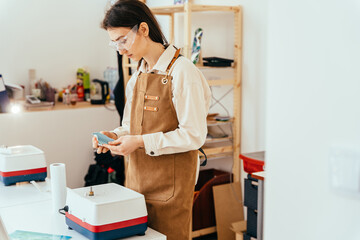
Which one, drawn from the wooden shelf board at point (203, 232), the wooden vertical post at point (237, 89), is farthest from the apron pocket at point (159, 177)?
the wooden vertical post at point (237, 89)

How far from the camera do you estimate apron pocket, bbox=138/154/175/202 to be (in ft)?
7.00

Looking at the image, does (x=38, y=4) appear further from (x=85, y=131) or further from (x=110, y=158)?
(x=110, y=158)

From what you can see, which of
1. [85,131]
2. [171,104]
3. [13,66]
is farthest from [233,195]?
[13,66]

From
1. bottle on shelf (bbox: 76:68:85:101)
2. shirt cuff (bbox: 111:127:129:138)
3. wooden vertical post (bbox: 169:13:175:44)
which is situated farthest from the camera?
bottle on shelf (bbox: 76:68:85:101)

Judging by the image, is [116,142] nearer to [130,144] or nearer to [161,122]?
[130,144]

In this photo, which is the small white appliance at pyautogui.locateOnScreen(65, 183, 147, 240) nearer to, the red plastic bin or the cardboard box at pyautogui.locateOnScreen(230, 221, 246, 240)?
the red plastic bin

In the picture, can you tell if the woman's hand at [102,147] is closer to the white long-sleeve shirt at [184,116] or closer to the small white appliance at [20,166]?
the white long-sleeve shirt at [184,116]

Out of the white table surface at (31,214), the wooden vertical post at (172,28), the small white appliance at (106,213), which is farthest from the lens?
the wooden vertical post at (172,28)

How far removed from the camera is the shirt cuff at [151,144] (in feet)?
6.68

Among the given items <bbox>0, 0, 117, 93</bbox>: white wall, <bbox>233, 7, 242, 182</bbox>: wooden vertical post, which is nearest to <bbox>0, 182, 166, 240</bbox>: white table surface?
<bbox>233, 7, 242, 182</bbox>: wooden vertical post

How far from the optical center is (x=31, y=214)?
7.39 feet

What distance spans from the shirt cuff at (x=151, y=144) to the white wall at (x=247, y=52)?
77.1 inches

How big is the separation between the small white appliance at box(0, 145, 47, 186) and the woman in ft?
2.40

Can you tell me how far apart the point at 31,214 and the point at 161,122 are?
0.77 m
